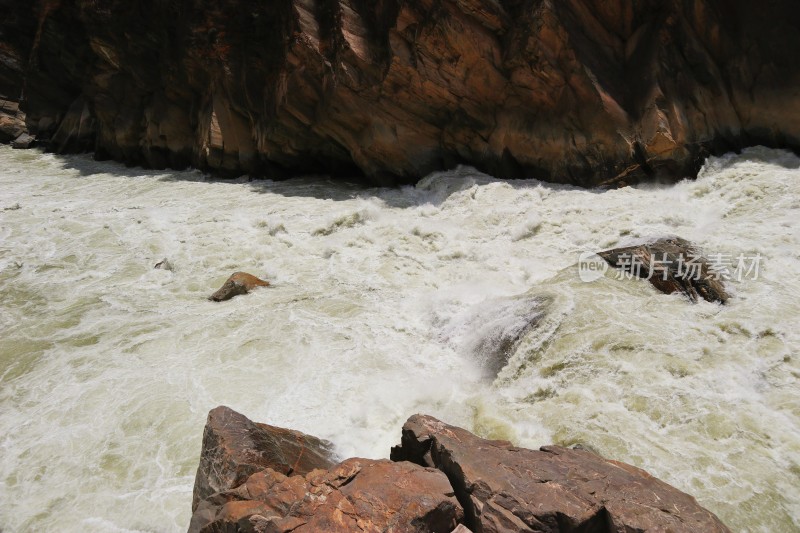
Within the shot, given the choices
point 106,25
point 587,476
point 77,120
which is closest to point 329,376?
point 587,476

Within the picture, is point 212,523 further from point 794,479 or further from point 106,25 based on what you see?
point 106,25

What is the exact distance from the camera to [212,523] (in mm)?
3658

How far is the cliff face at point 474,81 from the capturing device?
11.8 meters

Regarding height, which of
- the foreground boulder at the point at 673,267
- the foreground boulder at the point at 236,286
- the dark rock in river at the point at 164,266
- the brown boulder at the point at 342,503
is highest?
Result: the foreground boulder at the point at 673,267

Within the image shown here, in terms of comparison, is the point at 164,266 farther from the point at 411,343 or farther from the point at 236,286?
the point at 411,343

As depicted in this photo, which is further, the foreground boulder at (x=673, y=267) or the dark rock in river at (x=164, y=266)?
the dark rock in river at (x=164, y=266)

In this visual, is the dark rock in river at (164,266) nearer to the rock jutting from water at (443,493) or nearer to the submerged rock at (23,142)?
the rock jutting from water at (443,493)

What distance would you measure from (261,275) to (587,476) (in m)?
7.72

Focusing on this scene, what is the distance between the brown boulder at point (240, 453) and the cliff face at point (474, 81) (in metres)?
10.0

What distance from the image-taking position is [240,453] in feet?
14.3

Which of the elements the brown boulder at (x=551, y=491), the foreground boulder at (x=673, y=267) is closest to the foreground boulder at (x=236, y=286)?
the brown boulder at (x=551, y=491)

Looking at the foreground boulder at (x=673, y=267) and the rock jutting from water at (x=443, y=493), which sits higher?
the foreground boulder at (x=673, y=267)

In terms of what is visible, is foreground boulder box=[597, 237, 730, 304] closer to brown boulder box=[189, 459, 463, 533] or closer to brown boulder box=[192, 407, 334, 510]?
brown boulder box=[189, 459, 463, 533]

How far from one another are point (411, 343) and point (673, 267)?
4135mm
